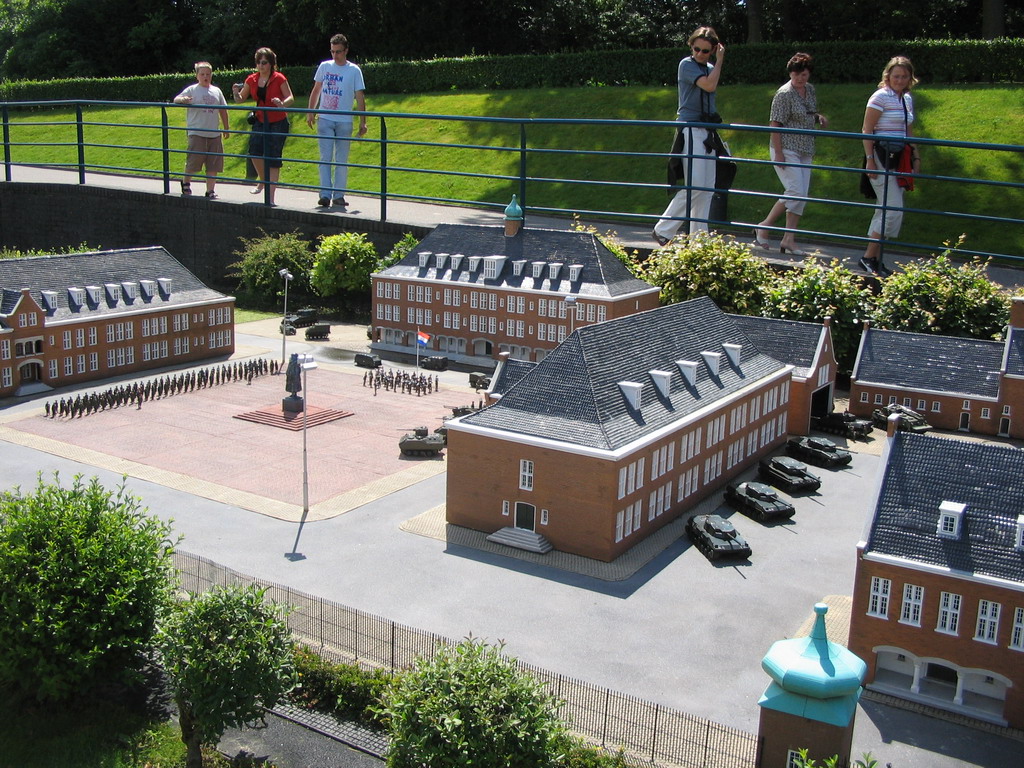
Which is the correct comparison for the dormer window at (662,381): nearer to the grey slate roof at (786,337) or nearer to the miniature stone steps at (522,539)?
the miniature stone steps at (522,539)

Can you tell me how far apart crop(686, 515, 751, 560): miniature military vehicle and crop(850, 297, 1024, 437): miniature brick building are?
11243 millimetres

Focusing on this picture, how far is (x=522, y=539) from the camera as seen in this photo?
28078 millimetres

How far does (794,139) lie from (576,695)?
87.2 feet

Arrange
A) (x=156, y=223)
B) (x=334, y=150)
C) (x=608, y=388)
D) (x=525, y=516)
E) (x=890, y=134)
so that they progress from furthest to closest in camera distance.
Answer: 1. (x=156, y=223)
2. (x=334, y=150)
3. (x=890, y=134)
4. (x=608, y=388)
5. (x=525, y=516)

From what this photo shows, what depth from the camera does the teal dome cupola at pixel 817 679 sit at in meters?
17.1


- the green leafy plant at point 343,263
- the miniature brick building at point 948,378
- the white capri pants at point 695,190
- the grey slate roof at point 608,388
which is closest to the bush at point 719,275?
the white capri pants at point 695,190

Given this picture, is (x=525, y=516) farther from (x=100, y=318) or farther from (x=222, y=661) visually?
(x=100, y=318)

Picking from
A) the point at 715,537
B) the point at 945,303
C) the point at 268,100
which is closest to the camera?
the point at 715,537

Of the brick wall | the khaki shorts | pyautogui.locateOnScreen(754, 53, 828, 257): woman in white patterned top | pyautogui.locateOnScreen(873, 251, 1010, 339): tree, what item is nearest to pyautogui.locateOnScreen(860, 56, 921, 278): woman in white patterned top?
pyautogui.locateOnScreen(754, 53, 828, 257): woman in white patterned top

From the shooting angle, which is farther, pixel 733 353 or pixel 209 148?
pixel 209 148

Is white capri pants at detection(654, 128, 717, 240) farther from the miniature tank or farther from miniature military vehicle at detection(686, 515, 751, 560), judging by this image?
miniature military vehicle at detection(686, 515, 751, 560)

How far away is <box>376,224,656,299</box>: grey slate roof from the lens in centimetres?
4228

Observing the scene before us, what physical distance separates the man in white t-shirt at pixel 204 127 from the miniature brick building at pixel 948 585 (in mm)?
38412

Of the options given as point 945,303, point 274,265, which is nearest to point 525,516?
point 945,303
